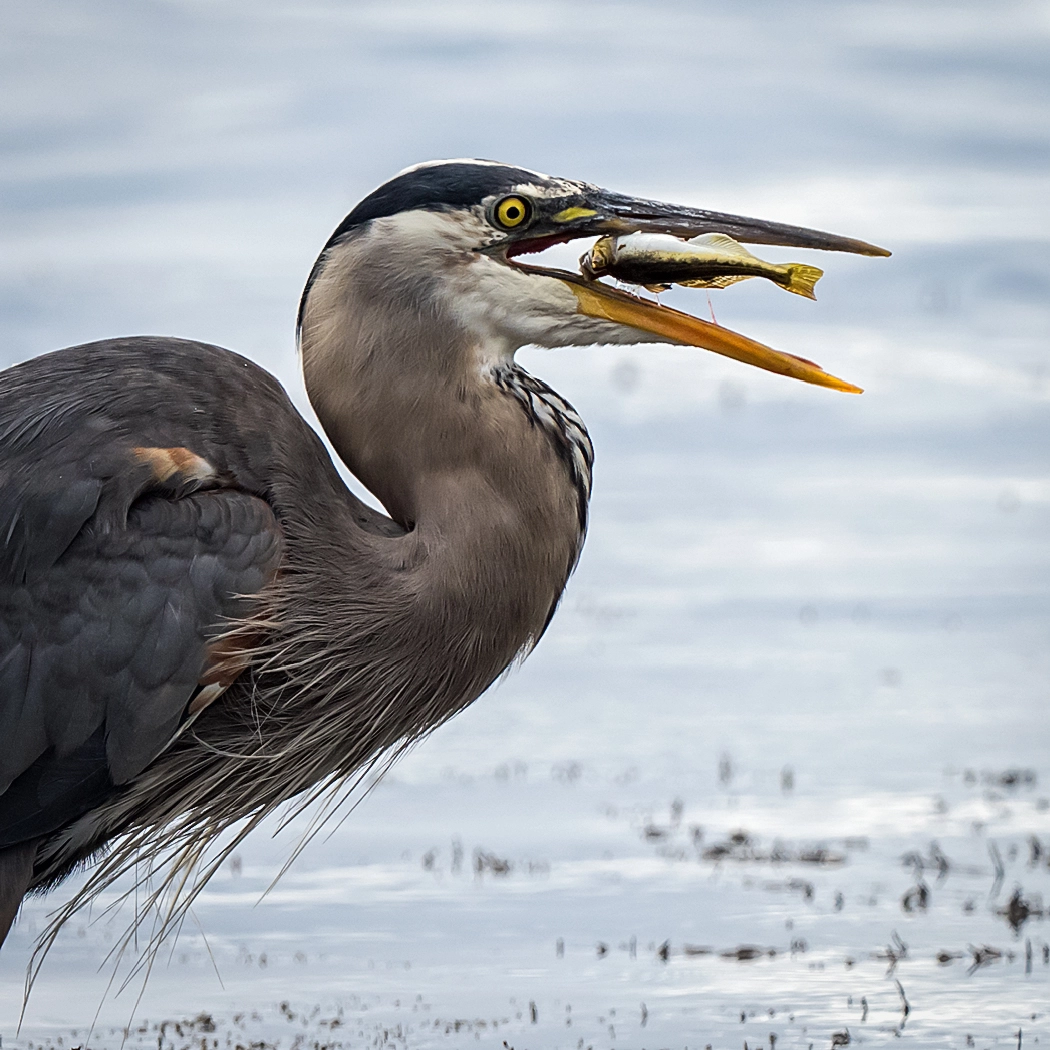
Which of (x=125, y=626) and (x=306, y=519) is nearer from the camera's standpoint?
(x=125, y=626)

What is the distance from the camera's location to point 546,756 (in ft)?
43.8

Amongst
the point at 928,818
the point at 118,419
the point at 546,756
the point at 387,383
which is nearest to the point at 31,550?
the point at 118,419

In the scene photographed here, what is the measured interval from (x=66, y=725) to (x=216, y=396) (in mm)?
970

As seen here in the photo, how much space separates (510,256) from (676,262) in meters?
0.47

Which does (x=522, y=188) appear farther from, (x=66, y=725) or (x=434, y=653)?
(x=66, y=725)

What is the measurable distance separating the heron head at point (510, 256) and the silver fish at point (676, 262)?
0.04 meters

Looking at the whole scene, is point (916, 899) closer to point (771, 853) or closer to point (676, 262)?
point (771, 853)

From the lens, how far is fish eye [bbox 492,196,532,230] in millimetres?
5742

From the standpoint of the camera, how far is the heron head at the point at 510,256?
18.8 feet

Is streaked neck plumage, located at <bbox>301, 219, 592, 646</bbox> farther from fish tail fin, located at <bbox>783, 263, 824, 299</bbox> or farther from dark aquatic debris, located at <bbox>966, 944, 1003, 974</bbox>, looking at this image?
dark aquatic debris, located at <bbox>966, 944, 1003, 974</bbox>

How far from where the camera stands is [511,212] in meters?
5.76

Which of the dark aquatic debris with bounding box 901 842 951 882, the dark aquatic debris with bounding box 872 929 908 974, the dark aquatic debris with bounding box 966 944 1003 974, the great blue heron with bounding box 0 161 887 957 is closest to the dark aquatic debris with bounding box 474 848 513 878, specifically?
the dark aquatic debris with bounding box 901 842 951 882

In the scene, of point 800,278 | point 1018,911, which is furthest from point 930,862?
point 800,278

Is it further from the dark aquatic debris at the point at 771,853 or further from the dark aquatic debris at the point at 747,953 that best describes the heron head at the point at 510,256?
the dark aquatic debris at the point at 771,853
